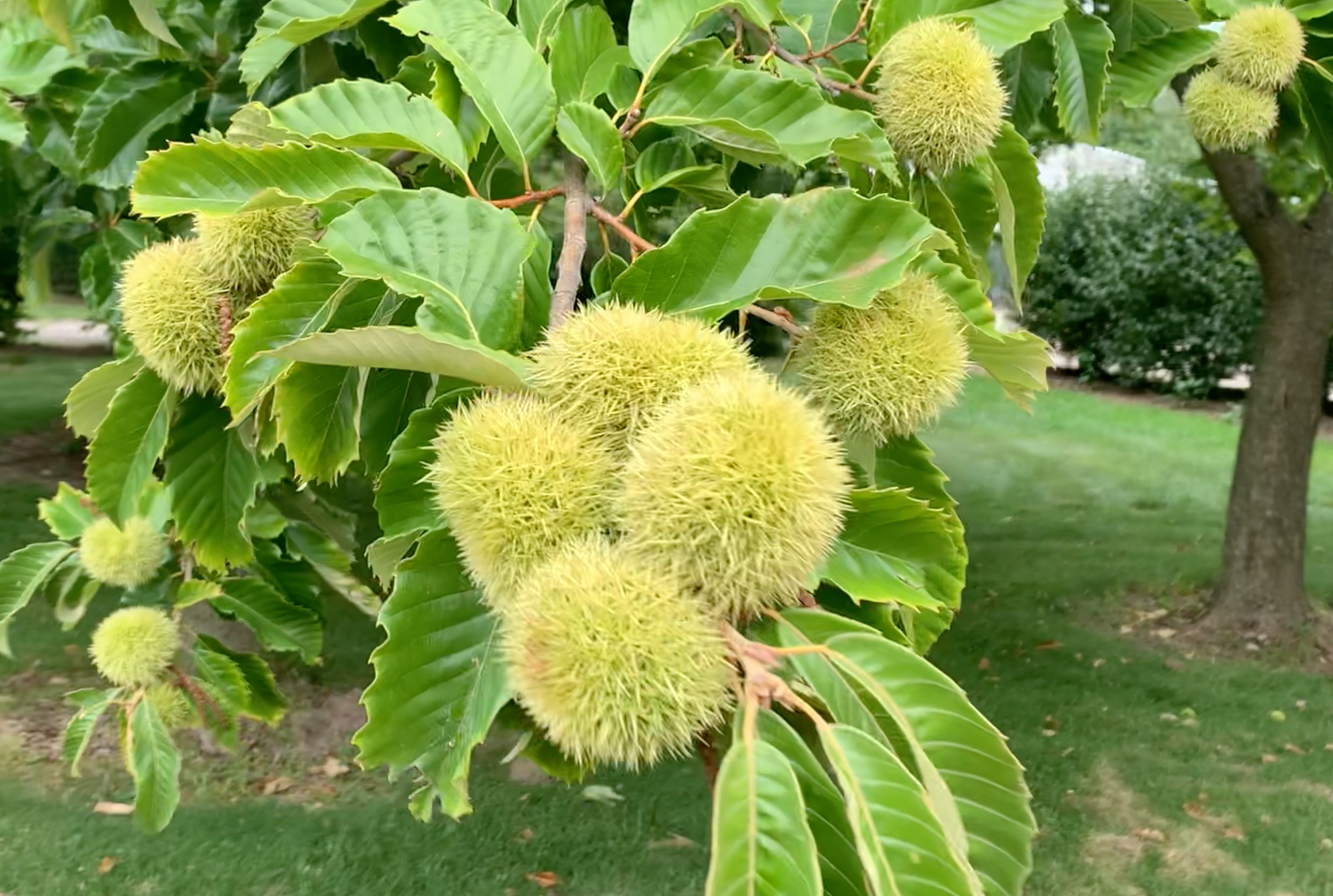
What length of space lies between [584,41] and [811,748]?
862 mm

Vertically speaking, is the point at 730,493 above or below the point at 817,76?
below

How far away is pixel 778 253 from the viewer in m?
0.91

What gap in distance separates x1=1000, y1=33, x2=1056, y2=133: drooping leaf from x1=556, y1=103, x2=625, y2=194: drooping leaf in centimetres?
112

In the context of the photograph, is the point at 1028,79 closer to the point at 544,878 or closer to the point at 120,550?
the point at 120,550

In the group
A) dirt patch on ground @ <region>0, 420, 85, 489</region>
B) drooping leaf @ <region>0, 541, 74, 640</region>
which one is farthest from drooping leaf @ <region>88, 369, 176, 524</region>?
dirt patch on ground @ <region>0, 420, 85, 489</region>

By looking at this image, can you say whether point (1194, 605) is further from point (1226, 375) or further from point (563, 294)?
point (1226, 375)

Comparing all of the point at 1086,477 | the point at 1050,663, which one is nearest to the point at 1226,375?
the point at 1086,477

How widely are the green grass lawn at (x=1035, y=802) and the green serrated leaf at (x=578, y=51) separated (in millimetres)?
2553

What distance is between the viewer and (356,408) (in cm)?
102

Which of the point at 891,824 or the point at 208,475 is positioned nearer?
the point at 891,824

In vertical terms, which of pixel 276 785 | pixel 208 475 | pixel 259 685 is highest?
pixel 208 475

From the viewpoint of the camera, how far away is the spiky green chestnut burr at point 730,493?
71 centimetres

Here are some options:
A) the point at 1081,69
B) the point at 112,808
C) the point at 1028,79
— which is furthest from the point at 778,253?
the point at 112,808

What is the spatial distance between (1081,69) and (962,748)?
4.37 ft
